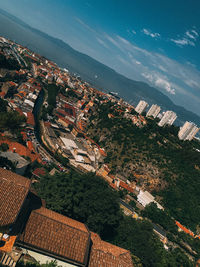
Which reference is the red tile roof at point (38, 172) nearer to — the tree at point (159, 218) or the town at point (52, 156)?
the town at point (52, 156)

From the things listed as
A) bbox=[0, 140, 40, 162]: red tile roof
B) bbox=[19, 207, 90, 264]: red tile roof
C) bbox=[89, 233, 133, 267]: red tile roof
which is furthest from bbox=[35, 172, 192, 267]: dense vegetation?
bbox=[0, 140, 40, 162]: red tile roof

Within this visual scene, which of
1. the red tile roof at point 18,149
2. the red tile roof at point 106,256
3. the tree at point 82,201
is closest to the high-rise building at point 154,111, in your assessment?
the red tile roof at point 18,149

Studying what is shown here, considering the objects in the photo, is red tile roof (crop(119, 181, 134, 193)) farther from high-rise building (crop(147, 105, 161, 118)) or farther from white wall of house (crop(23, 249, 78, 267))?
high-rise building (crop(147, 105, 161, 118))

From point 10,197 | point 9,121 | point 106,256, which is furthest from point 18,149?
point 106,256

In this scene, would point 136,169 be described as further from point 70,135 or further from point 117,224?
point 117,224

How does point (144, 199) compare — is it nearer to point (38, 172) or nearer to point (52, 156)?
point (52, 156)

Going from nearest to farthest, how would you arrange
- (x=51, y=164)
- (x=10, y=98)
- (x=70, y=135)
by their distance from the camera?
(x=51, y=164)
(x=10, y=98)
(x=70, y=135)

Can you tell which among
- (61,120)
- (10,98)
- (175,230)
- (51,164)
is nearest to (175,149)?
(175,230)
